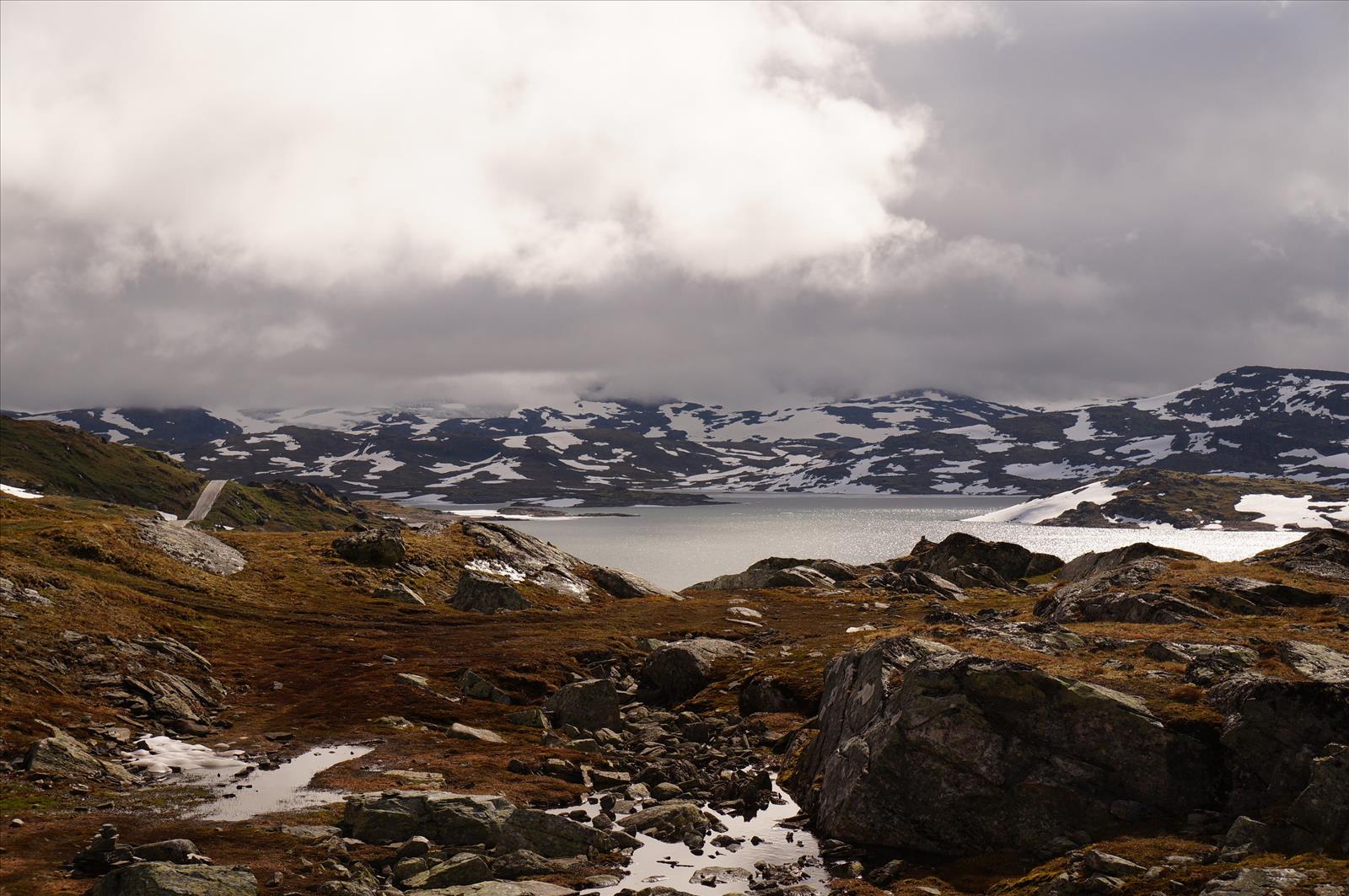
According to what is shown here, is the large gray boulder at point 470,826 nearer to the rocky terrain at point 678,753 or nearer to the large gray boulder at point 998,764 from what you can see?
the rocky terrain at point 678,753

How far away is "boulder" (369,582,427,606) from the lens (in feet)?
254

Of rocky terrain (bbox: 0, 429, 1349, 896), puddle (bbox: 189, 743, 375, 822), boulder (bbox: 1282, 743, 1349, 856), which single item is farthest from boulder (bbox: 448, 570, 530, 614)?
boulder (bbox: 1282, 743, 1349, 856)

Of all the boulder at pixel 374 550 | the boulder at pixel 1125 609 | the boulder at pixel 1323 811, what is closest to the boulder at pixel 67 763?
the boulder at pixel 1323 811

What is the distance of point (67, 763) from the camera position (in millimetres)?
30500

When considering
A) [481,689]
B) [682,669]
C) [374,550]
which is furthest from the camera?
[374,550]

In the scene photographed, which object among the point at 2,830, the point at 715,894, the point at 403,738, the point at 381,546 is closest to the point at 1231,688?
the point at 715,894

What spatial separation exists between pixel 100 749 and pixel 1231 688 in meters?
40.9

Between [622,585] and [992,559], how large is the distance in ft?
162

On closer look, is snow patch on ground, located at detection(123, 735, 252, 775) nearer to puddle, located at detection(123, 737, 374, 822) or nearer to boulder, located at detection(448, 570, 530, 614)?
puddle, located at detection(123, 737, 374, 822)

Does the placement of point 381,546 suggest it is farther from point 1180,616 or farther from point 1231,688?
point 1231,688

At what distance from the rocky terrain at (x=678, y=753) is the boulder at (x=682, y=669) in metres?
0.17

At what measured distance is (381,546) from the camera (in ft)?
289

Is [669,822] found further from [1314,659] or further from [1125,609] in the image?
[1125,609]

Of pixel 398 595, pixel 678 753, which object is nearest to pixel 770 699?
pixel 678 753
